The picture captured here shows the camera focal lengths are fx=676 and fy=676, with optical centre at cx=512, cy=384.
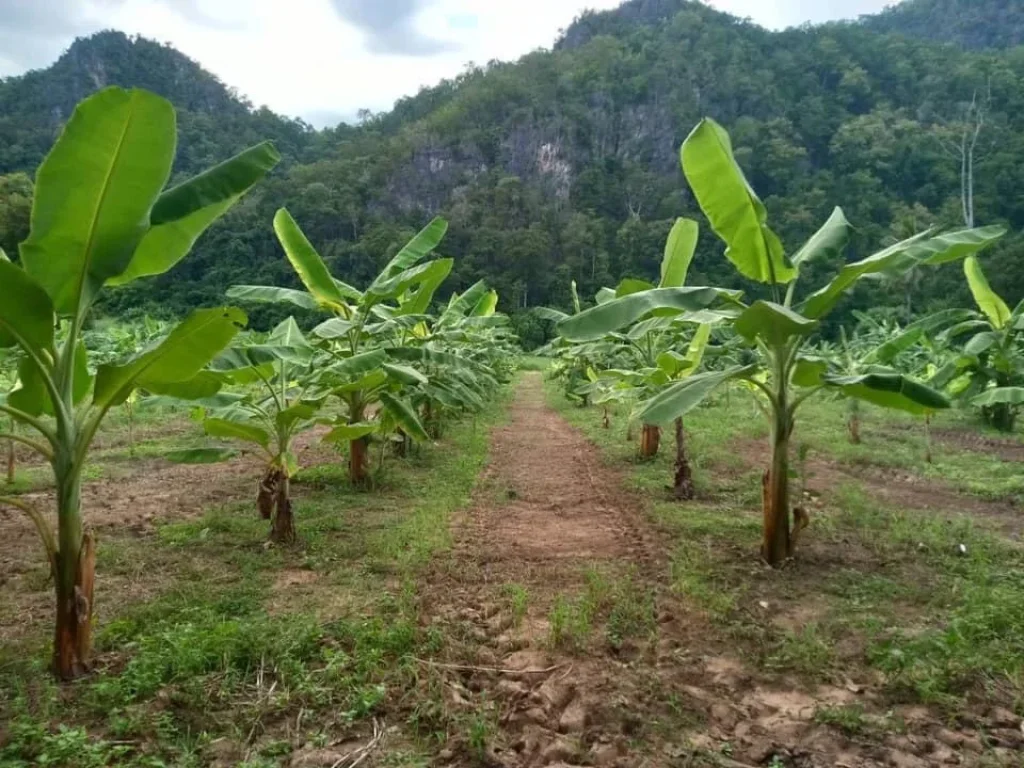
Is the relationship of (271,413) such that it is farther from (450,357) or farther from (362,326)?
(450,357)

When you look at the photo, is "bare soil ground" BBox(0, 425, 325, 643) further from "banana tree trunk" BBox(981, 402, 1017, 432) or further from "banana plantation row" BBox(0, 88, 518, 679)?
"banana tree trunk" BBox(981, 402, 1017, 432)

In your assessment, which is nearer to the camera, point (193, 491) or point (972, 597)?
point (972, 597)

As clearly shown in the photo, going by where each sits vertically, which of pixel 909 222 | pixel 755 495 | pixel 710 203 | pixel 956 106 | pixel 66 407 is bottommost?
pixel 755 495

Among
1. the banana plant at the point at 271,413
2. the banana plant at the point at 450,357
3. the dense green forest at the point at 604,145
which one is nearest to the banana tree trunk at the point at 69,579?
the banana plant at the point at 271,413

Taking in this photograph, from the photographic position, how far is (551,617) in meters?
3.63

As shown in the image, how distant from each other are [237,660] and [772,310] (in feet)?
10.3

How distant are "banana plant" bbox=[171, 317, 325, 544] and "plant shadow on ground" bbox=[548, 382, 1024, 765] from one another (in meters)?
2.80

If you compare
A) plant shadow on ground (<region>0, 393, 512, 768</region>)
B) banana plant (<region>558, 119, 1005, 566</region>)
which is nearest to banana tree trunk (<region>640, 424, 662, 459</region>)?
banana plant (<region>558, 119, 1005, 566</region>)

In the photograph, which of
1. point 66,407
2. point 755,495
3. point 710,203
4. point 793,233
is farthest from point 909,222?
point 66,407

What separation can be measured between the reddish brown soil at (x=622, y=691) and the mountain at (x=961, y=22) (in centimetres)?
10315

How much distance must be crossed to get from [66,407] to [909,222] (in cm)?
3203

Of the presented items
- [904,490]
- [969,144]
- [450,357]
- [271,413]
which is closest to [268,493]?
[271,413]

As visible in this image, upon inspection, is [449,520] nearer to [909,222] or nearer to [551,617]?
[551,617]

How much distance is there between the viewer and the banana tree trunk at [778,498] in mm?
4500
